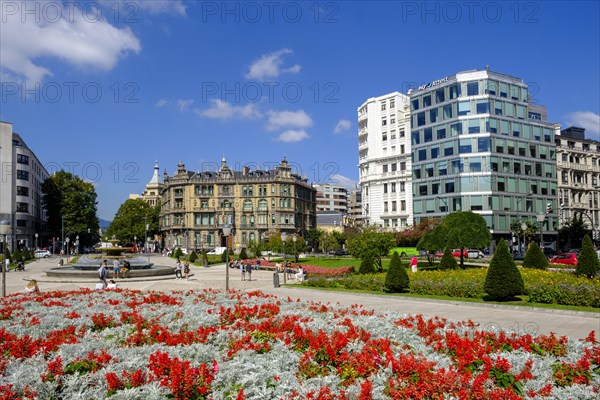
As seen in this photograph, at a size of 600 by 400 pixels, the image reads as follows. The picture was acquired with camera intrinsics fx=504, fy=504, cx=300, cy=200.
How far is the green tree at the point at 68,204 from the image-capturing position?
104 meters

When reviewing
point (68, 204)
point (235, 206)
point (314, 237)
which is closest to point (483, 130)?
point (314, 237)

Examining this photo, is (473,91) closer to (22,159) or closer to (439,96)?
(439,96)

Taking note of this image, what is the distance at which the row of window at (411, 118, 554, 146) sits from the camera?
67.5 m

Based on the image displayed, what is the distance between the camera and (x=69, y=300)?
53.3 feet

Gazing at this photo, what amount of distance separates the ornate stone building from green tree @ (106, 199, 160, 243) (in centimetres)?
1978

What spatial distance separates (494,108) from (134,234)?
89.0 metres

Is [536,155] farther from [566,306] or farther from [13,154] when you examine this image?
[13,154]

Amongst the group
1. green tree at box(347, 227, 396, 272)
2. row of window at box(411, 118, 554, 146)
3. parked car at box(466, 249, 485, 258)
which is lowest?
parked car at box(466, 249, 485, 258)

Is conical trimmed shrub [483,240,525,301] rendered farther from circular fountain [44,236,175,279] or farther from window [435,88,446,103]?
window [435,88,446,103]

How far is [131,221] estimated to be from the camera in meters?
125

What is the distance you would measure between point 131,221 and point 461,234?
101 meters

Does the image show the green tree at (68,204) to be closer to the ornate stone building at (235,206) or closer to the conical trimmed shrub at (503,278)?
the ornate stone building at (235,206)

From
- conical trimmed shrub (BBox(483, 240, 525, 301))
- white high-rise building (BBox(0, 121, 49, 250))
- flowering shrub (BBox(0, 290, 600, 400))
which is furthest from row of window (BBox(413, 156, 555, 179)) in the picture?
white high-rise building (BBox(0, 121, 49, 250))

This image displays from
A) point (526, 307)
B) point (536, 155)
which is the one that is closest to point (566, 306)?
point (526, 307)
